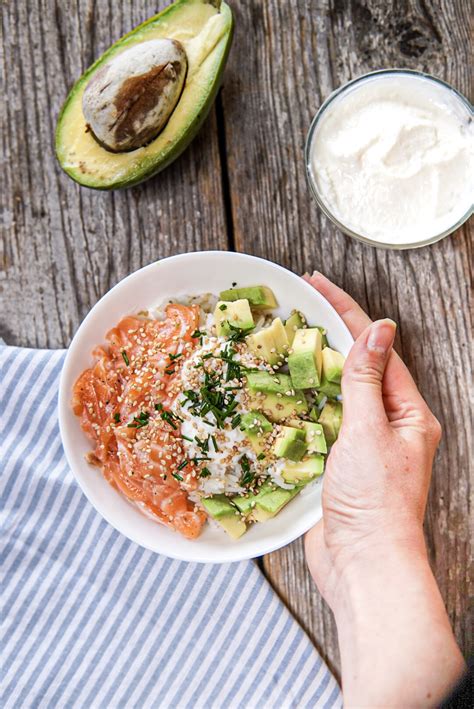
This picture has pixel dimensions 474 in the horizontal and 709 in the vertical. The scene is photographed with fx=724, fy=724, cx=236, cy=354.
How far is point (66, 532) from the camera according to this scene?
1.78 meters

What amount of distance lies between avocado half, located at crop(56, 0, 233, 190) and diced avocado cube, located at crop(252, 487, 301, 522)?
763mm

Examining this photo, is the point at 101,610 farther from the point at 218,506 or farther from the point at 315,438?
the point at 315,438

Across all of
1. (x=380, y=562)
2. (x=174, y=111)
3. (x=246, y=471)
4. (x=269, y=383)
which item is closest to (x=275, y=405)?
(x=269, y=383)

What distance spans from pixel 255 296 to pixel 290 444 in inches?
13.8

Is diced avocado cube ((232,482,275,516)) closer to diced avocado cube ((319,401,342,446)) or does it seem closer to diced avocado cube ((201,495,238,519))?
diced avocado cube ((201,495,238,519))

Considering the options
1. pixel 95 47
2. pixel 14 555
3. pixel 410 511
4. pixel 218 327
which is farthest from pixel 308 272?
pixel 14 555

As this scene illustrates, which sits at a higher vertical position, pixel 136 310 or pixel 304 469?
pixel 136 310

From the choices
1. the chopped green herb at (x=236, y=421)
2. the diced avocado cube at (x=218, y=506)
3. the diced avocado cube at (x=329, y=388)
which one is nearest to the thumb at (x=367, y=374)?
the diced avocado cube at (x=329, y=388)

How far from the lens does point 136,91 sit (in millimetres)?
1543

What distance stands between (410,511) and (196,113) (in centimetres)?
95

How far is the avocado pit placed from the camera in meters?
1.53

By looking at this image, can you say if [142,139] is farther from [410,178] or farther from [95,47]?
[410,178]

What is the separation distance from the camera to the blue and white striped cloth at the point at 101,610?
1.76 meters

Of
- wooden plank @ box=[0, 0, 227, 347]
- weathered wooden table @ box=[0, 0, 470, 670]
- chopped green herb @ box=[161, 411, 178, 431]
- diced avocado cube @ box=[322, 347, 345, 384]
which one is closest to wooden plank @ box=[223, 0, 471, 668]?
weathered wooden table @ box=[0, 0, 470, 670]
